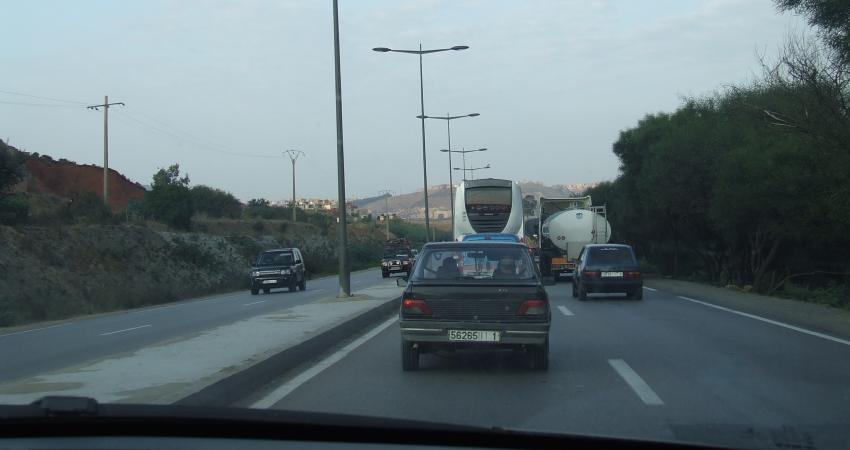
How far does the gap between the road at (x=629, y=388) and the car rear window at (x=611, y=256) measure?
403 inches

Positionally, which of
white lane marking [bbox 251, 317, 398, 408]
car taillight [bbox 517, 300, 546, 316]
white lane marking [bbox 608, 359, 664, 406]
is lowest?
white lane marking [bbox 608, 359, 664, 406]

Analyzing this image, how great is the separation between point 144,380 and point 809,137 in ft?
53.0

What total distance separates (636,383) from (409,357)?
2904 millimetres

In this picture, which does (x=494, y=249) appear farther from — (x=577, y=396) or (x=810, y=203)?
(x=810, y=203)

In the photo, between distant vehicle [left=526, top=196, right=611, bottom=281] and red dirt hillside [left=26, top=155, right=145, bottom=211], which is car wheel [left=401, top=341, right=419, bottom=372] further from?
red dirt hillside [left=26, top=155, right=145, bottom=211]

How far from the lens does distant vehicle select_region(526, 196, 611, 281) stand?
134 ft

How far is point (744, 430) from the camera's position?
737cm

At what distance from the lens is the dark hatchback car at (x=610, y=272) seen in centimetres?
2628

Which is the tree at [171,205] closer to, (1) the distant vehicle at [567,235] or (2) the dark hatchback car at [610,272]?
(1) the distant vehicle at [567,235]

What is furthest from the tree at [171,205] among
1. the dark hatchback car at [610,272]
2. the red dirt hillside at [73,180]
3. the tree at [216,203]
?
the dark hatchback car at [610,272]

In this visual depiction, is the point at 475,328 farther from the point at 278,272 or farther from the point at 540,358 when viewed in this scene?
the point at 278,272

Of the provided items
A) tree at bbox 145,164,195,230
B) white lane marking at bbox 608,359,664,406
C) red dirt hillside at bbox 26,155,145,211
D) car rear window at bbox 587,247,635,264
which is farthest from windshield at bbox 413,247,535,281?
red dirt hillside at bbox 26,155,145,211

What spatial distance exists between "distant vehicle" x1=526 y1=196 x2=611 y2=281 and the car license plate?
2934 cm

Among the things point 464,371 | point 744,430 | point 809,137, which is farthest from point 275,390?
point 809,137
